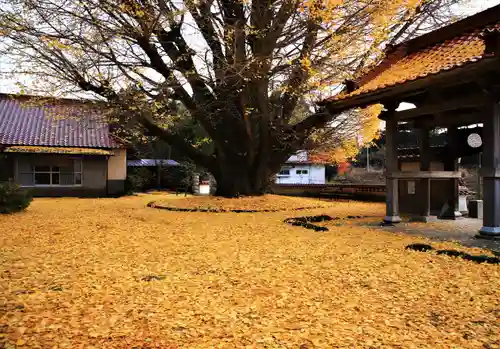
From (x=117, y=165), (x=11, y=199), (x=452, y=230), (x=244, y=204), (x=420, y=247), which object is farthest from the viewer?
(x=117, y=165)

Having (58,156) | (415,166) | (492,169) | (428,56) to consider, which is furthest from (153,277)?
(58,156)

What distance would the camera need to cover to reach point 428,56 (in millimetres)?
8906

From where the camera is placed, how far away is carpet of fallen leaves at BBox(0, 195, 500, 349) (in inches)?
117

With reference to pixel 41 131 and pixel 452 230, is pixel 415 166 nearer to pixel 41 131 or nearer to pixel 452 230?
pixel 452 230

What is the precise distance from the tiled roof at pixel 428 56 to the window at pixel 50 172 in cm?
1720

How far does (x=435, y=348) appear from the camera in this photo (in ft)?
9.25

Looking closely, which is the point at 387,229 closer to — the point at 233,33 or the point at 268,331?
the point at 268,331

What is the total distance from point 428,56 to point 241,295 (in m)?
7.42

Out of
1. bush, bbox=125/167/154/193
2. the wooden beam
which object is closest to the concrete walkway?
the wooden beam

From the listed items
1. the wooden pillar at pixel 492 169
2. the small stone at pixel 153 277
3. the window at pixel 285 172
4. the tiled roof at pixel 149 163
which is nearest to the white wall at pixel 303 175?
the window at pixel 285 172

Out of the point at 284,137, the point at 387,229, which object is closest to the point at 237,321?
the point at 387,229

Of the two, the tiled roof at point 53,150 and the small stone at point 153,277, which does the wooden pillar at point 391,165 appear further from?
the tiled roof at point 53,150

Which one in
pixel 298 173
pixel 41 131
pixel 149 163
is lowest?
pixel 298 173

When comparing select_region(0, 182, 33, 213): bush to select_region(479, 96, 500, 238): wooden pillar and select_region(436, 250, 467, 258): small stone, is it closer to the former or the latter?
select_region(436, 250, 467, 258): small stone
